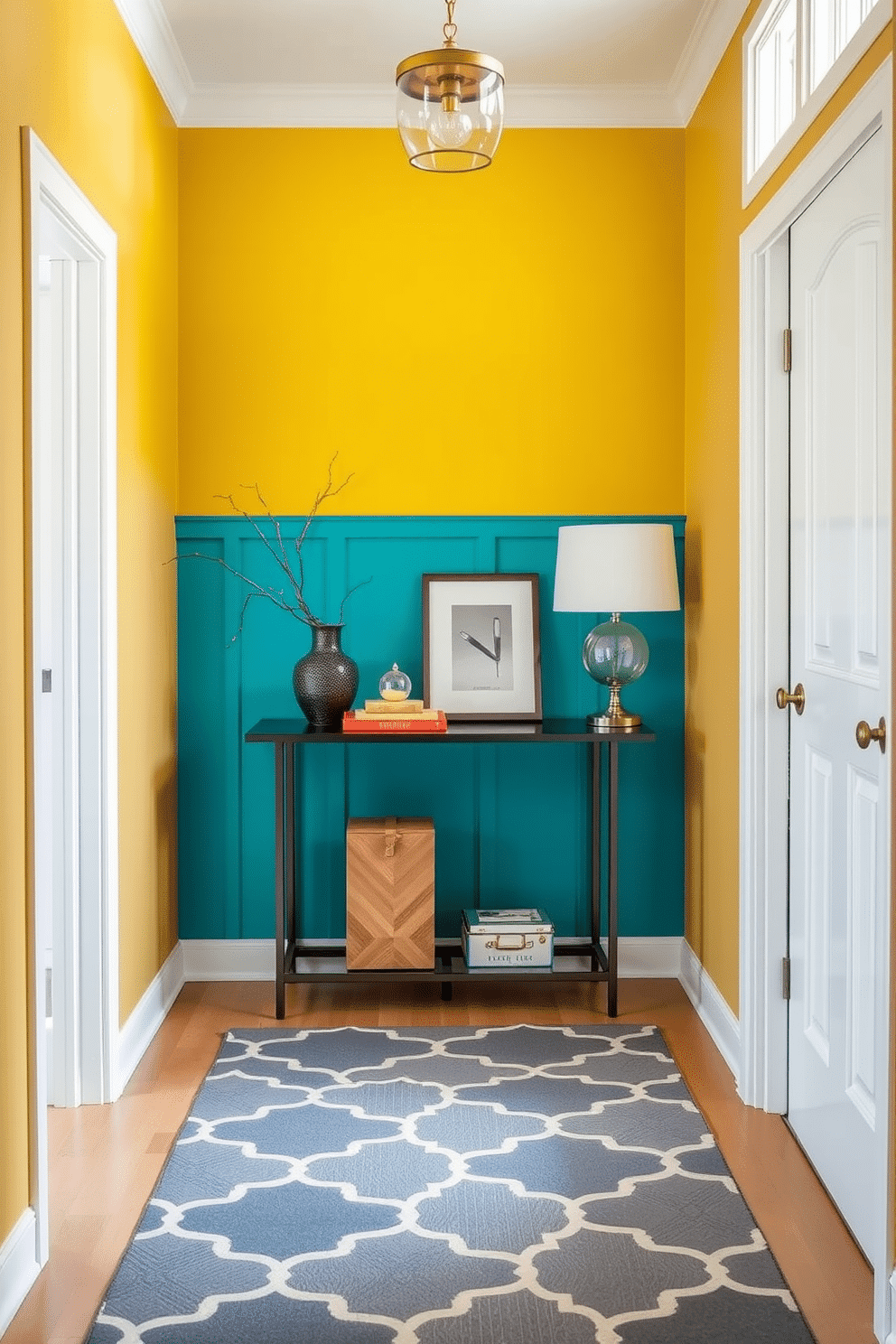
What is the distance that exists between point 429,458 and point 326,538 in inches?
16.4

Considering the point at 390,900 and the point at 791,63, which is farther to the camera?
the point at 390,900

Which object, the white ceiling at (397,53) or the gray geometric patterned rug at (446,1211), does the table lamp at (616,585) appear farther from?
the white ceiling at (397,53)

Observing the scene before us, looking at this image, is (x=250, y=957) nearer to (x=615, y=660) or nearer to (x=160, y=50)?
(x=615, y=660)

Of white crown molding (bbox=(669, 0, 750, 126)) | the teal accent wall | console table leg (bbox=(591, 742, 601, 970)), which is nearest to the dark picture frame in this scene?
the teal accent wall

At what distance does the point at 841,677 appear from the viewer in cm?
253

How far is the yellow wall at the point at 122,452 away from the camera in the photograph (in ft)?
7.19

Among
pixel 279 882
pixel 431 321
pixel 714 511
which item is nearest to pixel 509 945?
pixel 279 882

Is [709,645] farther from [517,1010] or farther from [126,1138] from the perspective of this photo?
[126,1138]

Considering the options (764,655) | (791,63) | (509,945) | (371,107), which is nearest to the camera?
(791,63)

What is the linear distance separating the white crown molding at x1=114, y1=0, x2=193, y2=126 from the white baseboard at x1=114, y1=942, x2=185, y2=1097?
2.57m

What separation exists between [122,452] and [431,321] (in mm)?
1226

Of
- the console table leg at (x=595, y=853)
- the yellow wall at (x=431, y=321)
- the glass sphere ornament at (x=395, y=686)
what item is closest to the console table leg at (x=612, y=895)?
the console table leg at (x=595, y=853)

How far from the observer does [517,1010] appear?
12.1 feet

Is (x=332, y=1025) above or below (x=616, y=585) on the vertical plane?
below
